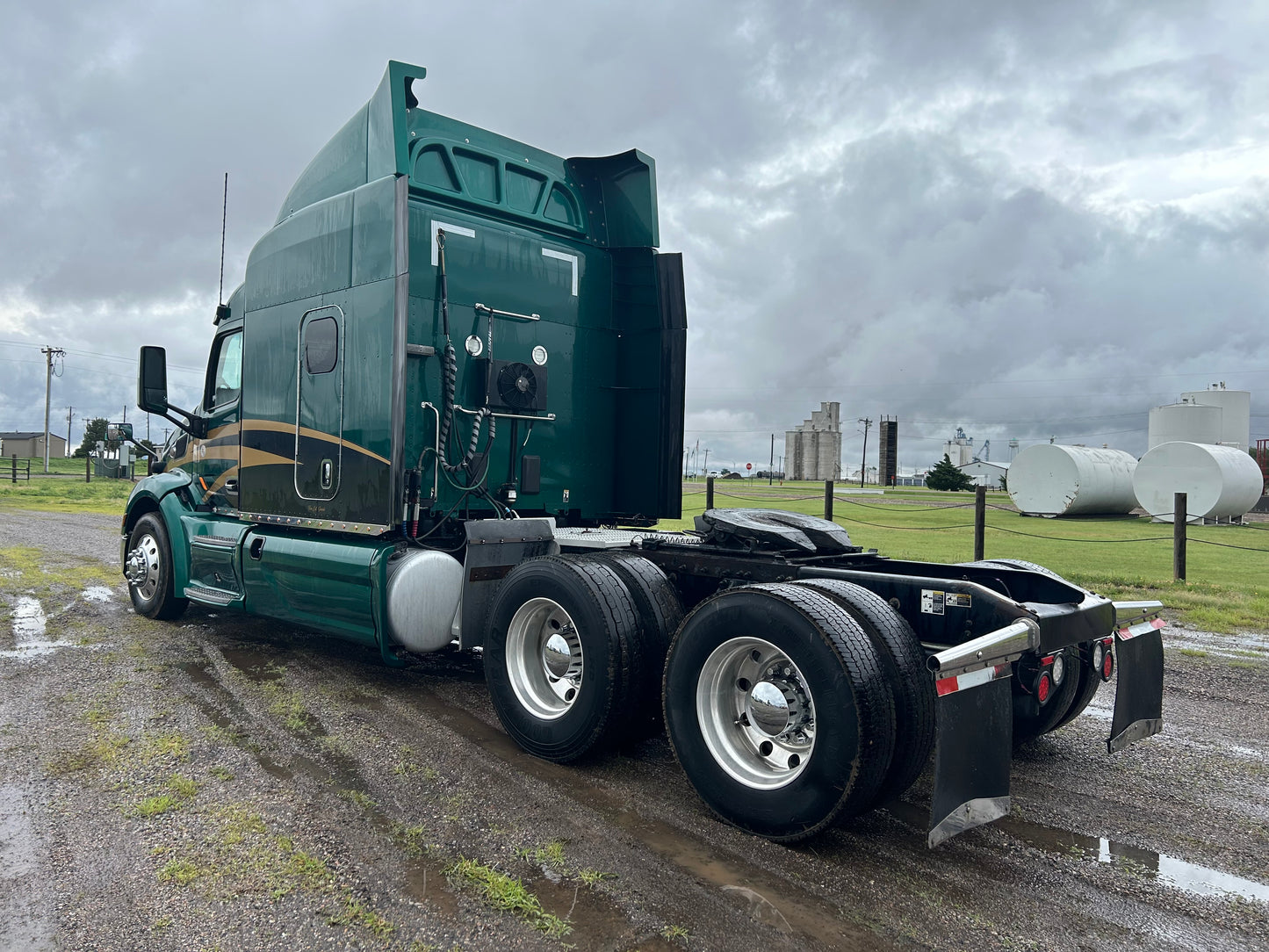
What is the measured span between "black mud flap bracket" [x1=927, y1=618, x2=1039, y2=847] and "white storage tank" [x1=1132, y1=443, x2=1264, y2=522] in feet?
77.7

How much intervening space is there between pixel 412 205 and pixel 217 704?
11.5ft

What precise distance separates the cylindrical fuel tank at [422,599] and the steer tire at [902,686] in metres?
2.82

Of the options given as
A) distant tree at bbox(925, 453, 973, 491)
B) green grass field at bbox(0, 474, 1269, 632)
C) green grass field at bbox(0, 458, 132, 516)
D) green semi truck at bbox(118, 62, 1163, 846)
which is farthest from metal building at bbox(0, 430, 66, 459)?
green semi truck at bbox(118, 62, 1163, 846)

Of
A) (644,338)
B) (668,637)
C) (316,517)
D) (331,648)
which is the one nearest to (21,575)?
(331,648)

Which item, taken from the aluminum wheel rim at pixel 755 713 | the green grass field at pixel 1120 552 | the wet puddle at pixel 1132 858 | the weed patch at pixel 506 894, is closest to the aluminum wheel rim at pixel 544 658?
the aluminum wheel rim at pixel 755 713

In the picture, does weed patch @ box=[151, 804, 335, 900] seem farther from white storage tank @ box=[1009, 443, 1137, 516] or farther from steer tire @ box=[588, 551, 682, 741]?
white storage tank @ box=[1009, 443, 1137, 516]

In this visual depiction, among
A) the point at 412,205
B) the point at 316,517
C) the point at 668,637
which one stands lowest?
the point at 668,637

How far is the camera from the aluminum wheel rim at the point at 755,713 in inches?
148

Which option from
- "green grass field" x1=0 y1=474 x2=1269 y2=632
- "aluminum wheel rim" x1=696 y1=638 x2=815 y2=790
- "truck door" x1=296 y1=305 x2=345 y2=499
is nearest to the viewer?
"aluminum wheel rim" x1=696 y1=638 x2=815 y2=790

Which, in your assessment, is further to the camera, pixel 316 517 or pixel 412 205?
pixel 316 517

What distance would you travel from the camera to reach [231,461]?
7.62 meters

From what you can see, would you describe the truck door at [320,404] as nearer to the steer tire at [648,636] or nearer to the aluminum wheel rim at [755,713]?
the steer tire at [648,636]

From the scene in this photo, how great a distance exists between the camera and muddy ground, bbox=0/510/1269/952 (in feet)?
9.90

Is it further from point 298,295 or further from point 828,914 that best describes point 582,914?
point 298,295
